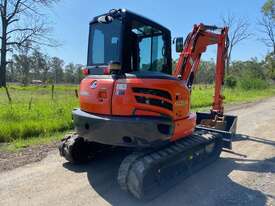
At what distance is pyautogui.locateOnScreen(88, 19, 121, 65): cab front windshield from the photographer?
478 centimetres

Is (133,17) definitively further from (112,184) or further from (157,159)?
(112,184)

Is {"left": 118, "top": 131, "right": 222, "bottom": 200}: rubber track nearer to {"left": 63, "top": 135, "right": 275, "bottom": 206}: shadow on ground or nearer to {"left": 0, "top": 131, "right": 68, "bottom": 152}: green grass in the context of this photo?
{"left": 63, "top": 135, "right": 275, "bottom": 206}: shadow on ground

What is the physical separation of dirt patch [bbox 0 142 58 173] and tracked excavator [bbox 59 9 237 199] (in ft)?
2.78

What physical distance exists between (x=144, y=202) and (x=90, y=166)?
176cm

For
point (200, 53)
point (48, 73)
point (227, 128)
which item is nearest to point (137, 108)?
point (200, 53)

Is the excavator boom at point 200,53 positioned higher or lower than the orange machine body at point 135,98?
higher

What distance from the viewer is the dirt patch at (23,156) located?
5.78 m

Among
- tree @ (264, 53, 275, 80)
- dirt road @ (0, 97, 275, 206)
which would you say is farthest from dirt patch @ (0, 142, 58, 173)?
tree @ (264, 53, 275, 80)

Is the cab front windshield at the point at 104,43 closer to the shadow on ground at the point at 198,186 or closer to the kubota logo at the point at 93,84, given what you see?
the kubota logo at the point at 93,84

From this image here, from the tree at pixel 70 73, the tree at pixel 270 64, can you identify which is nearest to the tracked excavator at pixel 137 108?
the tree at pixel 270 64

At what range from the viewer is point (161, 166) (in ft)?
15.1

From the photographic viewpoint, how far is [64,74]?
96.8m

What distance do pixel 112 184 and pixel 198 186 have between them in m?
1.39

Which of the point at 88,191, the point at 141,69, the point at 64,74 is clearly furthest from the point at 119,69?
the point at 64,74
